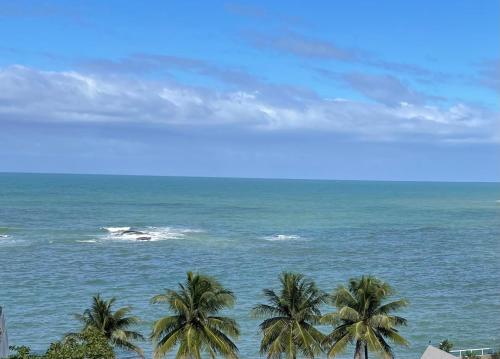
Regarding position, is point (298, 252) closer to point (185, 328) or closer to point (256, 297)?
point (256, 297)

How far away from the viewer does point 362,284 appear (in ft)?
138

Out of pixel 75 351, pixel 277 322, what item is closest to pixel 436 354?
pixel 277 322

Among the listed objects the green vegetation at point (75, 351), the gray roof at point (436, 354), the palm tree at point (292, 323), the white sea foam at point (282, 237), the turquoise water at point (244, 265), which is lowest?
the turquoise water at point (244, 265)

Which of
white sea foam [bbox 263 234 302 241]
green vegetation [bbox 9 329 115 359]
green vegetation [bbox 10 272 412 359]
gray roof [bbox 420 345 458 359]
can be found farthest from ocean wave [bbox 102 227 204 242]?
green vegetation [bbox 9 329 115 359]

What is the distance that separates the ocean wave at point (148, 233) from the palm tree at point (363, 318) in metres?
90.6

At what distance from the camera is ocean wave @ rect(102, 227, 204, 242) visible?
13238cm

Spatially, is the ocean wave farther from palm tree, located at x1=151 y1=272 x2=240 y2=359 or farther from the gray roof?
the gray roof

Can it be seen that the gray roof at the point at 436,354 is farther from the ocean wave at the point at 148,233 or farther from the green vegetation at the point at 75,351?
the ocean wave at the point at 148,233

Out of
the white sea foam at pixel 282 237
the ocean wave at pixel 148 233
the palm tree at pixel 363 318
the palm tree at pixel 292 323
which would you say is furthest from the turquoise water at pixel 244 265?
the palm tree at pixel 363 318

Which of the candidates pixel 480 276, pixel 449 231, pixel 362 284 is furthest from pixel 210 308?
pixel 449 231

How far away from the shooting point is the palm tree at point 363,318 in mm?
41375

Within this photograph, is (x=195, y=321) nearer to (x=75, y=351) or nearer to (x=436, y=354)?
(x=75, y=351)

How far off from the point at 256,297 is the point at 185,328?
39.4 metres

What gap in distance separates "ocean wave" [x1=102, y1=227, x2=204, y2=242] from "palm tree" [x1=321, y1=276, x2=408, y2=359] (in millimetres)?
90640
